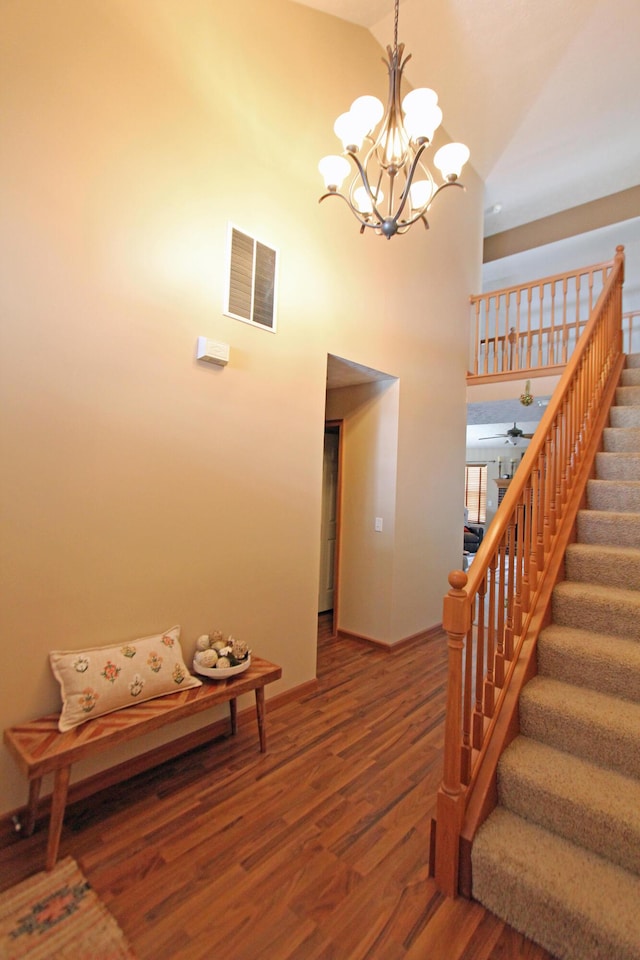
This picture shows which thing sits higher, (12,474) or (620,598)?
(12,474)

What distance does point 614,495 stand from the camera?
2602 millimetres

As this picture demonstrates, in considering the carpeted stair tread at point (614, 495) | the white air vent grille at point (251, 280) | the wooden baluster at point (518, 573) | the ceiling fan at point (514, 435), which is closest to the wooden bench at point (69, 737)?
the wooden baluster at point (518, 573)

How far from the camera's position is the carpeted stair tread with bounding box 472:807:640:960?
48.6 inches

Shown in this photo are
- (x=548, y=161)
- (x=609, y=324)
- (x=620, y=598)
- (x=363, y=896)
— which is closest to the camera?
(x=363, y=896)

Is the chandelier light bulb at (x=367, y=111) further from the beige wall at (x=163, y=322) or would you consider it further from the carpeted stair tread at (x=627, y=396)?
the carpeted stair tread at (x=627, y=396)

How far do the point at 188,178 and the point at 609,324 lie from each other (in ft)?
10.8

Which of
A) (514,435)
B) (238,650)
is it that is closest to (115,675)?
(238,650)

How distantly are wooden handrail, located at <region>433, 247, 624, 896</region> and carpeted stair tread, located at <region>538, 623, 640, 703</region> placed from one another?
10 cm

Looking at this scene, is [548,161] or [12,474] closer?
[12,474]

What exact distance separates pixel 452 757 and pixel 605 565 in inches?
52.7

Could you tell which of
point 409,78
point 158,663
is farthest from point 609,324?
point 158,663

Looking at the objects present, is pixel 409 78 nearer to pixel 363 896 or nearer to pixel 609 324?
pixel 609 324

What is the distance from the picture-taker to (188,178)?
229 centimetres

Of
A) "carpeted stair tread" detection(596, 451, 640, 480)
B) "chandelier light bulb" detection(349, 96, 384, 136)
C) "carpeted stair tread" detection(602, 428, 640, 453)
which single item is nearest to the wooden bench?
"carpeted stair tread" detection(596, 451, 640, 480)
